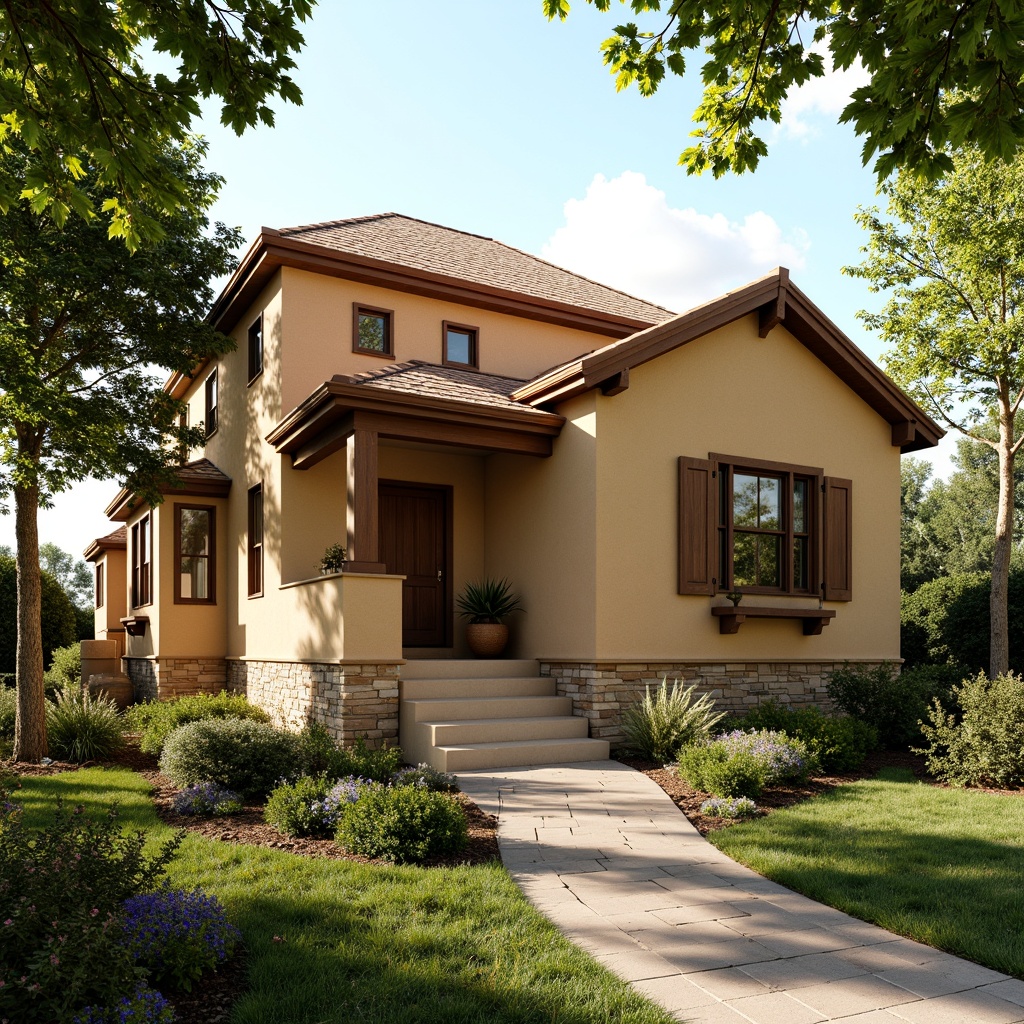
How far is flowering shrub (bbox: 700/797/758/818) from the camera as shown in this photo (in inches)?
274

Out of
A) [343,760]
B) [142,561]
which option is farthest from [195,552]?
[343,760]

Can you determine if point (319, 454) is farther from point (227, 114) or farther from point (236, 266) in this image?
point (227, 114)

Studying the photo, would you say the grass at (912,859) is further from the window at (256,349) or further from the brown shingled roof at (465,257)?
the window at (256,349)

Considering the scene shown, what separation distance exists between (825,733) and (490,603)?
4.41 meters

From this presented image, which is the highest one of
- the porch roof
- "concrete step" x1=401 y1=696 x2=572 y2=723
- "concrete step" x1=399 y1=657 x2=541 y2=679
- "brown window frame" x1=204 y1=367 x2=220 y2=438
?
"brown window frame" x1=204 y1=367 x2=220 y2=438

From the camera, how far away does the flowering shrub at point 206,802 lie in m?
7.00

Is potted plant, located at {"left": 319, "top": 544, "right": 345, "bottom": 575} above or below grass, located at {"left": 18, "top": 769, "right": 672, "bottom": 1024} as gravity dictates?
above

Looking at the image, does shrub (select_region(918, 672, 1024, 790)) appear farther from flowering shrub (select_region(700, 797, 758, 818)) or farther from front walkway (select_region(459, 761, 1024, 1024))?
front walkway (select_region(459, 761, 1024, 1024))

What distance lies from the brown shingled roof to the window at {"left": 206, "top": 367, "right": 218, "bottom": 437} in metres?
4.09

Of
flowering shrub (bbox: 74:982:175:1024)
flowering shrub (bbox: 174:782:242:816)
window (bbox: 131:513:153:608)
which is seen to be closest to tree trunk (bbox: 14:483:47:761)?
window (bbox: 131:513:153:608)

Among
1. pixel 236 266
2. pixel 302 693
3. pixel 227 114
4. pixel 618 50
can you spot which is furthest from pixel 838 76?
pixel 236 266

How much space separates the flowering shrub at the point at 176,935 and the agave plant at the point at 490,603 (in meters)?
7.22

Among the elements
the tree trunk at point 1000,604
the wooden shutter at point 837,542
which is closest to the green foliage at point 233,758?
the wooden shutter at point 837,542

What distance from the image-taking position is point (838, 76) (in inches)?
228
